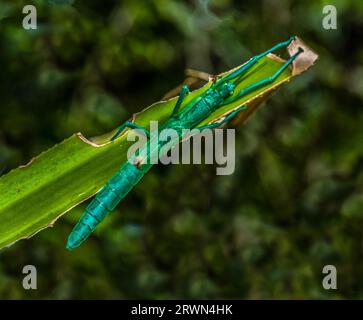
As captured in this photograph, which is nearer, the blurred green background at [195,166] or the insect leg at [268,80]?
the insect leg at [268,80]

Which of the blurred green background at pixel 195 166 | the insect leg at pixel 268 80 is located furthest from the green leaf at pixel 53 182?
the blurred green background at pixel 195 166

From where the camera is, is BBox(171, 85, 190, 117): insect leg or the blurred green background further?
the blurred green background

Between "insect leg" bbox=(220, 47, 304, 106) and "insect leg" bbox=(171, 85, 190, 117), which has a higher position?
"insect leg" bbox=(220, 47, 304, 106)

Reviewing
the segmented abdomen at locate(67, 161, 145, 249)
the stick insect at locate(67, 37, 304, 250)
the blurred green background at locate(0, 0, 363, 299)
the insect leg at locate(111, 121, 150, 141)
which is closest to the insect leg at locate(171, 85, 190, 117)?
the stick insect at locate(67, 37, 304, 250)

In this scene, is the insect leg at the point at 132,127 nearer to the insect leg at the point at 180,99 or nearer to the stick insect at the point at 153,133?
the stick insect at the point at 153,133

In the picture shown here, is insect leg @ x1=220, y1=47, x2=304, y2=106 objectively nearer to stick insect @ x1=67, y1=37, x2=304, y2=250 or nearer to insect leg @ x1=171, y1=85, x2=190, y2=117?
stick insect @ x1=67, y1=37, x2=304, y2=250

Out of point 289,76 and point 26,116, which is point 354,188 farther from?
point 26,116

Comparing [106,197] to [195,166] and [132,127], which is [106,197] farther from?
[195,166]
